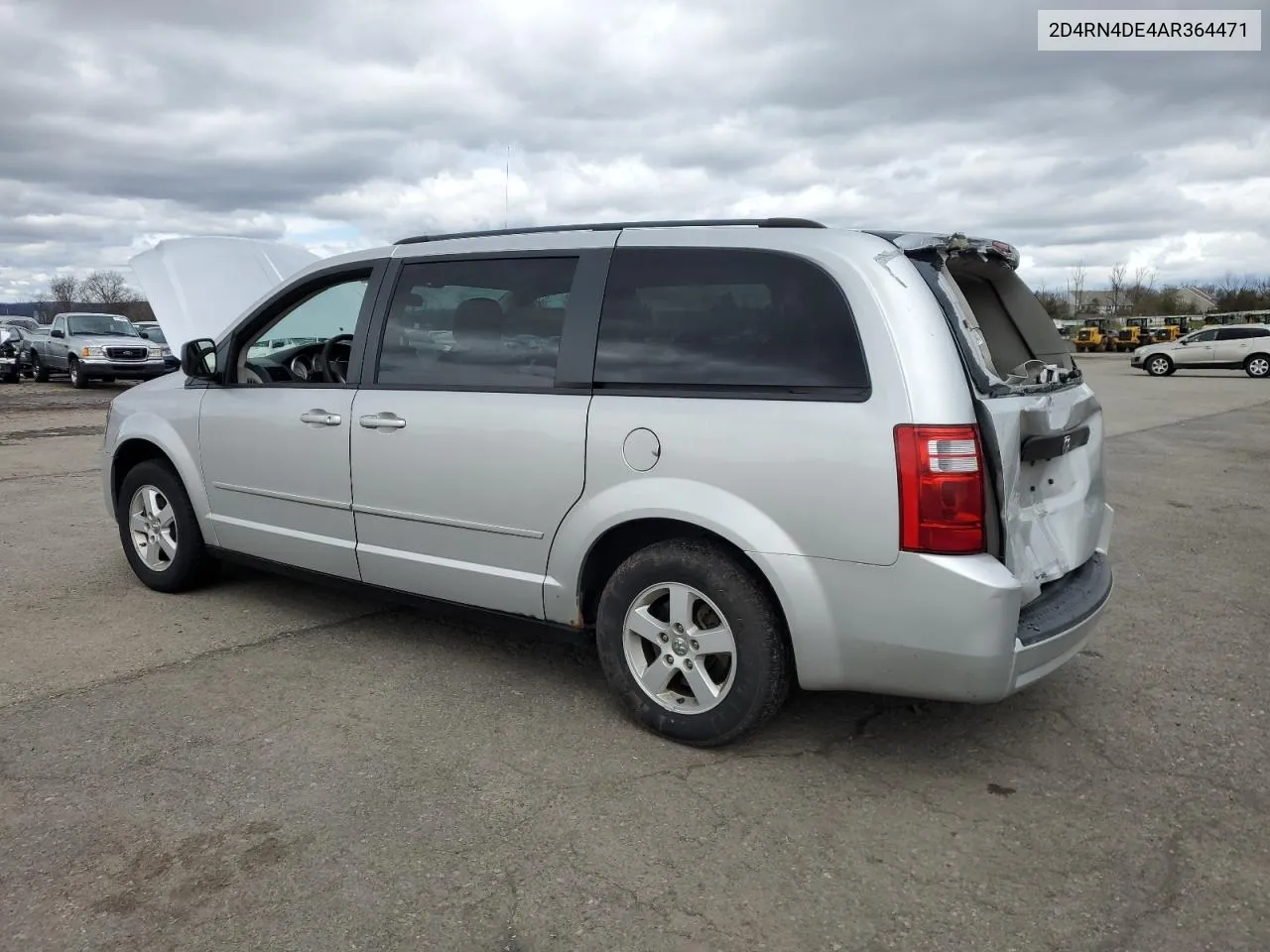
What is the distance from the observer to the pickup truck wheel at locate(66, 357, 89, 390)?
23053 mm

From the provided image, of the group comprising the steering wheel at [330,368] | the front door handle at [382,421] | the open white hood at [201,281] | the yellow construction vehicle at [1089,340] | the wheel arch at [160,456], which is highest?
the open white hood at [201,281]

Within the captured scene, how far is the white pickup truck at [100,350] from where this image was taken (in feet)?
74.6

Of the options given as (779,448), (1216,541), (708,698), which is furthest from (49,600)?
(1216,541)

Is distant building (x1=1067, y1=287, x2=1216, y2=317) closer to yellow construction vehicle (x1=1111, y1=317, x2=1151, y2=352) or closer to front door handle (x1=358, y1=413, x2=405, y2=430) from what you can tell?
yellow construction vehicle (x1=1111, y1=317, x2=1151, y2=352)

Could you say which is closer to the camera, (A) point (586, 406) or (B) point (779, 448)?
(B) point (779, 448)

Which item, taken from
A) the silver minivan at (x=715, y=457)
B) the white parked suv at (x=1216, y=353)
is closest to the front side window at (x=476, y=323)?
the silver minivan at (x=715, y=457)

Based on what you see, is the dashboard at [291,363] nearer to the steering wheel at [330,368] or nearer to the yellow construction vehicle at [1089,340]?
the steering wheel at [330,368]

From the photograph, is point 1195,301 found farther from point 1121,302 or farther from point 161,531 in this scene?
point 161,531

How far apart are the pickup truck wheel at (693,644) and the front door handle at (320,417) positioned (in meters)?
1.55

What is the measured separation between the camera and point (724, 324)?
3369 mm

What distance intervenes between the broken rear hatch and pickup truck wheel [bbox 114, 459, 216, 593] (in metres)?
3.78

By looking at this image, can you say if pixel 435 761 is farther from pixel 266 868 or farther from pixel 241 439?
pixel 241 439

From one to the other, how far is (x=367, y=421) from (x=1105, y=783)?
3.09 m

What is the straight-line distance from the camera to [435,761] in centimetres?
336
